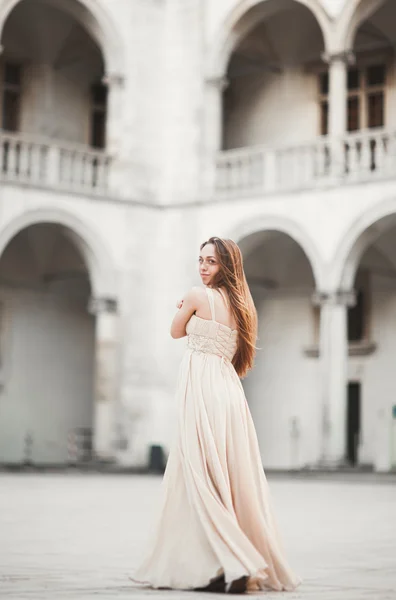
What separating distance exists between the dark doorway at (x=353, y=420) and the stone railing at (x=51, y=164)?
673 centimetres

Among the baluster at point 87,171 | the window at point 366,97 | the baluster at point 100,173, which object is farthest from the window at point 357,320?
the baluster at point 87,171

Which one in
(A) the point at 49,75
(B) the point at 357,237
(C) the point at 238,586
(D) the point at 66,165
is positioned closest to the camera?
(C) the point at 238,586

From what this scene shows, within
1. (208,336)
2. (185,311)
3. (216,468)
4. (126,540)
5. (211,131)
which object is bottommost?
(126,540)

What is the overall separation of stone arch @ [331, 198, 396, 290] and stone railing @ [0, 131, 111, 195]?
4.93m

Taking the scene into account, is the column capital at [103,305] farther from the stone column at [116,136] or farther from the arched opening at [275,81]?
the arched opening at [275,81]

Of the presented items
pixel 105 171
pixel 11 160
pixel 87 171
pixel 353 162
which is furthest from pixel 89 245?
pixel 353 162

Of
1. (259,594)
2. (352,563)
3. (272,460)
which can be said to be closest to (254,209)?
(272,460)

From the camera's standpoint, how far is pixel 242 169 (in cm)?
2277

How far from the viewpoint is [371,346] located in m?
24.1

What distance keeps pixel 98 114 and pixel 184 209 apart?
13.2ft

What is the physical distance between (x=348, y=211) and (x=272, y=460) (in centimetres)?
676

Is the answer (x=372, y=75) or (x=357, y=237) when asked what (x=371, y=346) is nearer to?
(x=357, y=237)

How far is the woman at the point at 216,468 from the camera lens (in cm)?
560

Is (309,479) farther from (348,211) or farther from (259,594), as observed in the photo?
(259,594)
